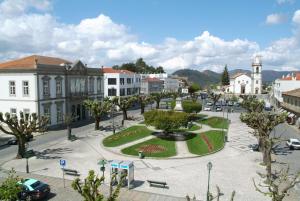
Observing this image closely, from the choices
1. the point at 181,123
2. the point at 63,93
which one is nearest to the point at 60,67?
the point at 63,93

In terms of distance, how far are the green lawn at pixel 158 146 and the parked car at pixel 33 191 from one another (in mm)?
14463

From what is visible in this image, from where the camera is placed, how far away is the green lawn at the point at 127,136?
141ft

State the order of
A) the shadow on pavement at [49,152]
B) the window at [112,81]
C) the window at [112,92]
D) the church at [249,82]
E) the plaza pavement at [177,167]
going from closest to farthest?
the plaza pavement at [177,167] → the shadow on pavement at [49,152] → the window at [112,92] → the window at [112,81] → the church at [249,82]

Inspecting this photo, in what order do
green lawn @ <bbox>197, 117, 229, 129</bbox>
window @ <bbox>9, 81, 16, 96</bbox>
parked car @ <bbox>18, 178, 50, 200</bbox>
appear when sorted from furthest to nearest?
green lawn @ <bbox>197, 117, 229, 129</bbox>, window @ <bbox>9, 81, 16, 96</bbox>, parked car @ <bbox>18, 178, 50, 200</bbox>

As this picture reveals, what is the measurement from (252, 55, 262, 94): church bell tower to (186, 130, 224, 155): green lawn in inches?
3905

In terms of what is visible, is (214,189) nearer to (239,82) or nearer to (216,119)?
(216,119)

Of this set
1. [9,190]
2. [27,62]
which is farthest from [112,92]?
[9,190]

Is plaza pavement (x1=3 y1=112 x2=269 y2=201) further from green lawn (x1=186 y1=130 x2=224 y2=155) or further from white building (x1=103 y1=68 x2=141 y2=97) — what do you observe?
white building (x1=103 y1=68 x2=141 y2=97)

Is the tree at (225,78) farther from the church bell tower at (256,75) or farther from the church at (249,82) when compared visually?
the church bell tower at (256,75)

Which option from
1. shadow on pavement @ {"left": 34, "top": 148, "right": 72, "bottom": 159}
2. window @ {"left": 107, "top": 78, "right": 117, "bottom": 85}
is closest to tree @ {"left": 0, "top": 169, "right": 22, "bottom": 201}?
shadow on pavement @ {"left": 34, "top": 148, "right": 72, "bottom": 159}

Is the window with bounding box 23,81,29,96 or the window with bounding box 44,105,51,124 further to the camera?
the window with bounding box 44,105,51,124

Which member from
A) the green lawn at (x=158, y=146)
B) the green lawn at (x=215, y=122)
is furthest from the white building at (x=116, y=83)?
the green lawn at (x=158, y=146)

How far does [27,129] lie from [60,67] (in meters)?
25.5

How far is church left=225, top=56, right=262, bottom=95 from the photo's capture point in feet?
468
